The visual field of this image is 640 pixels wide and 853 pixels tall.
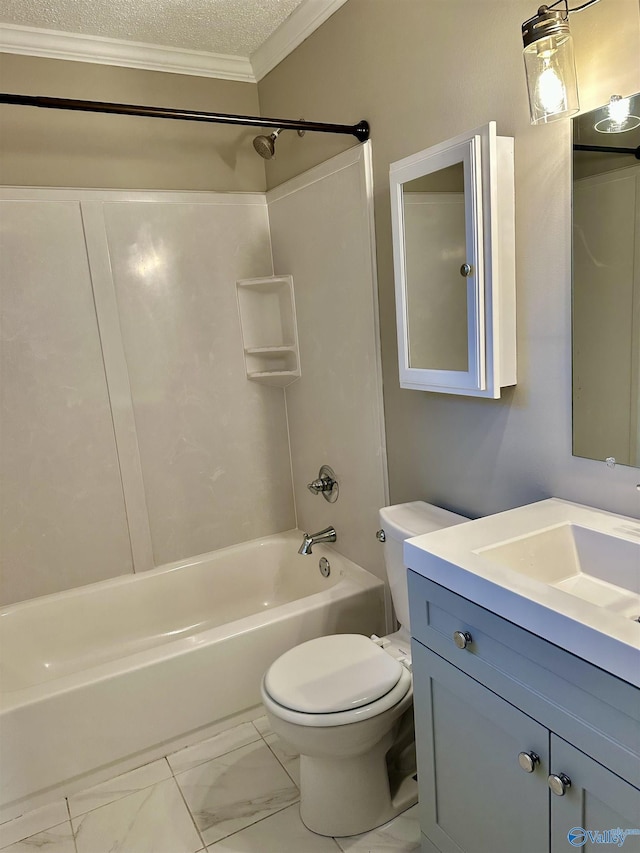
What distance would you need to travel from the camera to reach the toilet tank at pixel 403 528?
5.81 feet

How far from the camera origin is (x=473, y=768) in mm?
1229

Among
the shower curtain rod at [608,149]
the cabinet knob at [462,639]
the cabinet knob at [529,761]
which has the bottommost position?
the cabinet knob at [529,761]

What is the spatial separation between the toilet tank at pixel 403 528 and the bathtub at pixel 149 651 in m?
0.40

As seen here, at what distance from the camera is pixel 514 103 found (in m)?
1.44

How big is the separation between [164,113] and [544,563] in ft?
5.60

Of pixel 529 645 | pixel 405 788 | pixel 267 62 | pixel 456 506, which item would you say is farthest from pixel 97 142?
pixel 405 788

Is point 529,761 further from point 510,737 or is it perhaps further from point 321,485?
point 321,485

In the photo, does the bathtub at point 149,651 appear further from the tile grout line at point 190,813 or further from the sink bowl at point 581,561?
the sink bowl at point 581,561

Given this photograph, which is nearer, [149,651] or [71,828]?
[71,828]

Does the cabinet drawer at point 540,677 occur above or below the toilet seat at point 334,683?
above

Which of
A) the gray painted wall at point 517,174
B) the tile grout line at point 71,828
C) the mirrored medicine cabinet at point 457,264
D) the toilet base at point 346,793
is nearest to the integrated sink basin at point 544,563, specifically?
the gray painted wall at point 517,174

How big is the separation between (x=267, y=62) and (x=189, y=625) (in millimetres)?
2451

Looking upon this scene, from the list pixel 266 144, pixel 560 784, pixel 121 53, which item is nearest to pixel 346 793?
pixel 560 784

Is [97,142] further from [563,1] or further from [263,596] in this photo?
[263,596]
